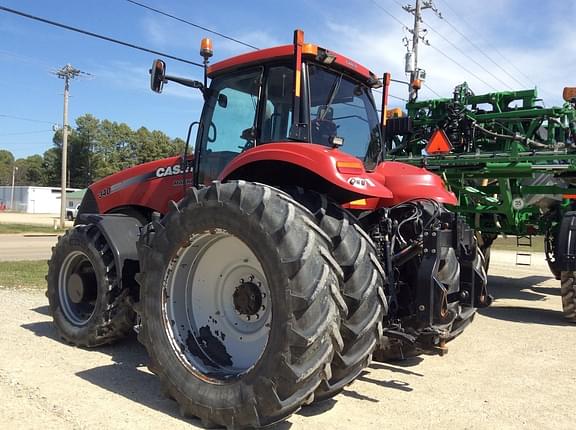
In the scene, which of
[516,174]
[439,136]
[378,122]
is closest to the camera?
[378,122]

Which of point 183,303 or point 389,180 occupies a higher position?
point 389,180

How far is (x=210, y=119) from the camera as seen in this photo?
16.4ft

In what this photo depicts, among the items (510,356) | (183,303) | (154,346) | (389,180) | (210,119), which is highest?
(210,119)

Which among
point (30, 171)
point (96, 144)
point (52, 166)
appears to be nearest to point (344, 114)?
point (96, 144)

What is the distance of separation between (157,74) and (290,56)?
4.57 feet

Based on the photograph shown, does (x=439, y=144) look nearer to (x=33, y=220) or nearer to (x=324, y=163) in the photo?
(x=324, y=163)

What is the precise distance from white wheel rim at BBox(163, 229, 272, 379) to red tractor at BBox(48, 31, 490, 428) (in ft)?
0.04

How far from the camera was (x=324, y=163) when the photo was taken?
3477 millimetres

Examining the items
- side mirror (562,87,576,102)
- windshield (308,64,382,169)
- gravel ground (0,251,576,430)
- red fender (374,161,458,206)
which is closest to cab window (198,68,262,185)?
windshield (308,64,382,169)

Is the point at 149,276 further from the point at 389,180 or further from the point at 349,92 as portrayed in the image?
the point at 349,92

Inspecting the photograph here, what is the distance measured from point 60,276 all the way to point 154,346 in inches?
91.8

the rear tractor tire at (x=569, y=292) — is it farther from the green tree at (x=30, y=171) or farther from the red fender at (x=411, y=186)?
the green tree at (x=30, y=171)

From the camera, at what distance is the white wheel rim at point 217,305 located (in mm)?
3723

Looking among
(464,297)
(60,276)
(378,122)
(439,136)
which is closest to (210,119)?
(378,122)
